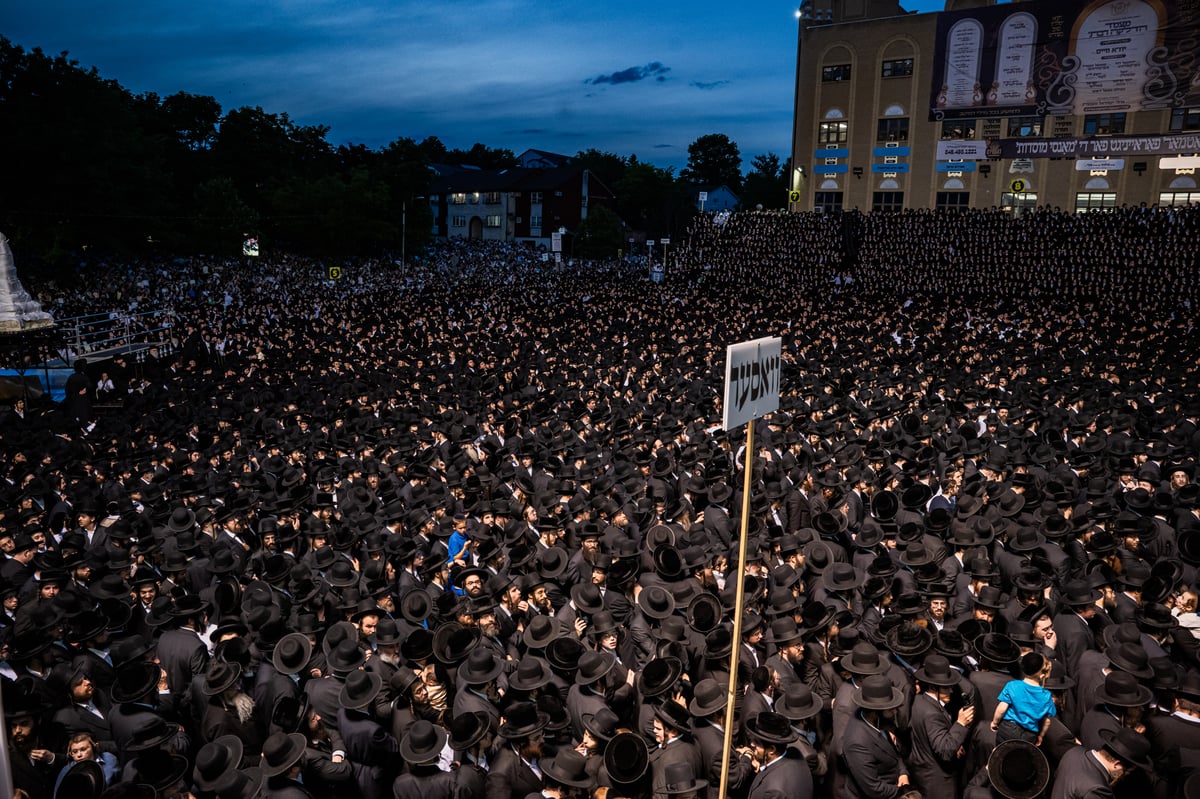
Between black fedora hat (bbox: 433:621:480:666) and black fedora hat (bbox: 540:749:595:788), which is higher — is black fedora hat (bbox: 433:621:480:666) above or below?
above

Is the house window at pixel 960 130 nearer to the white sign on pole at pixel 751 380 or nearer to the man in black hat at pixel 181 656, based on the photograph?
the white sign on pole at pixel 751 380

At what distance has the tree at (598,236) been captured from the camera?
72.2 metres

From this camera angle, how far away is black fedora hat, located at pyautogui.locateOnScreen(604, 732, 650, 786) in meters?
4.29

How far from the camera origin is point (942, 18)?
37.2 m

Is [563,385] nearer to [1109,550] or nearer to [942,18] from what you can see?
[1109,550]

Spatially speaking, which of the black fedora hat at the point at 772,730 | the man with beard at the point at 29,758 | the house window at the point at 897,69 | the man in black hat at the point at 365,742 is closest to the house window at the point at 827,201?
the house window at the point at 897,69

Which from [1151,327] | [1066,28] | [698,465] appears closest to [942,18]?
[1066,28]

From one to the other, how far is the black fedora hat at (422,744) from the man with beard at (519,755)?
0.43 metres

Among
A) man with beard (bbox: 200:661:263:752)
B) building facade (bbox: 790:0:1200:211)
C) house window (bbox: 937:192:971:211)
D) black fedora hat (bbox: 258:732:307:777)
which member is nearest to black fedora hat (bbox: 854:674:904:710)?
black fedora hat (bbox: 258:732:307:777)

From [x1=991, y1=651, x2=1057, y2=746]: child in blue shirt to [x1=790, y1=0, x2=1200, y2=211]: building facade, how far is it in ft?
119

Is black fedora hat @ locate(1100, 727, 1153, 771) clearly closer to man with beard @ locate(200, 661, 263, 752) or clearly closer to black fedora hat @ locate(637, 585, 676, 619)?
black fedora hat @ locate(637, 585, 676, 619)

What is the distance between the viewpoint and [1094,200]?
46.8 metres

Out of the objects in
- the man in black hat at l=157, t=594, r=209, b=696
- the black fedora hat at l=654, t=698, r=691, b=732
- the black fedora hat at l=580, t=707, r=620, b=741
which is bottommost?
the man in black hat at l=157, t=594, r=209, b=696

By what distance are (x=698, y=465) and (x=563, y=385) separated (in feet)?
21.8
